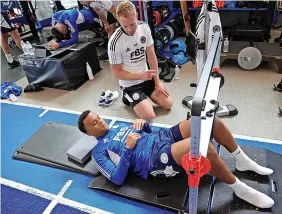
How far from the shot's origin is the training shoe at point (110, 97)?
10.6 ft

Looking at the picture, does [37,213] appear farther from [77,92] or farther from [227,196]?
[77,92]

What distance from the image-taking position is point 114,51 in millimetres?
2578

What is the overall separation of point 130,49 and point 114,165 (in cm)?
132

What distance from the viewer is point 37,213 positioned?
1917 millimetres

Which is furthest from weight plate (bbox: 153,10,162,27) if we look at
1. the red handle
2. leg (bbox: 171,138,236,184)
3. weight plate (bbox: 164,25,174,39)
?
the red handle

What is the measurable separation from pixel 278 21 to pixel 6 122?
518cm

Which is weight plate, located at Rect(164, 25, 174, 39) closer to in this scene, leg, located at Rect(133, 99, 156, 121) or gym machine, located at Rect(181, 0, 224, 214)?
leg, located at Rect(133, 99, 156, 121)

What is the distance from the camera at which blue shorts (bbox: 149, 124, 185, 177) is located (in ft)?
5.60

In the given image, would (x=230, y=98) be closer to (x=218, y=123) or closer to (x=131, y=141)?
(x=218, y=123)

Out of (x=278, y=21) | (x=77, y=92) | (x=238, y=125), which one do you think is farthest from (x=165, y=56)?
(x=278, y=21)

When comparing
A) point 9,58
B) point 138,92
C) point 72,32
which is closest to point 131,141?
point 138,92

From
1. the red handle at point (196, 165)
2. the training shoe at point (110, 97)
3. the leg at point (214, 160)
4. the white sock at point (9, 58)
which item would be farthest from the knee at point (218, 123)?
the white sock at point (9, 58)

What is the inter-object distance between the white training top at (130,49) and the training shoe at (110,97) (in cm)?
47

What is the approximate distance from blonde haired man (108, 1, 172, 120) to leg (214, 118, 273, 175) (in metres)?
1.15
